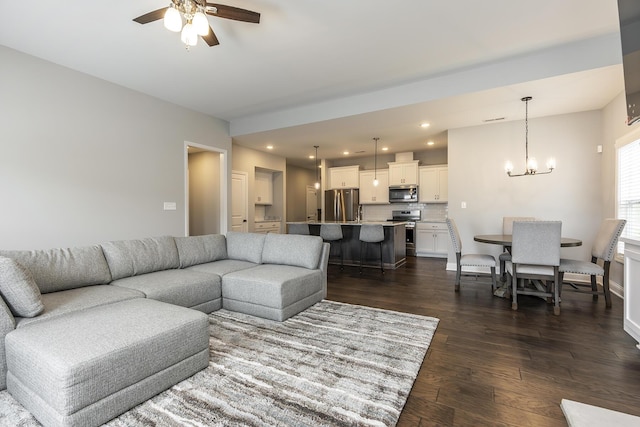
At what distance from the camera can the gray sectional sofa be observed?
142 cm

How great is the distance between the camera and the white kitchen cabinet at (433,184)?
706 centimetres

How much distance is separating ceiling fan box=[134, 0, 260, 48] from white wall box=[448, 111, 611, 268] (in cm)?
432

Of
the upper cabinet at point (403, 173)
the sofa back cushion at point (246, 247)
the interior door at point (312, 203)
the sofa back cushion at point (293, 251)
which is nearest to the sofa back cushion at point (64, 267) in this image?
the sofa back cushion at point (246, 247)

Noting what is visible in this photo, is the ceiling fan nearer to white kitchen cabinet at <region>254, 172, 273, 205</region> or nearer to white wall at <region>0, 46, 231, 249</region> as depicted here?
white wall at <region>0, 46, 231, 249</region>

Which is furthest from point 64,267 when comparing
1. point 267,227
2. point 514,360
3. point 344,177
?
point 344,177

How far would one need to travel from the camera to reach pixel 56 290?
2439 mm

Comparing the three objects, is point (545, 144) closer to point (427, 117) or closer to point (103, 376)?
point (427, 117)

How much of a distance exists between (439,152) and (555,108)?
3215 millimetres

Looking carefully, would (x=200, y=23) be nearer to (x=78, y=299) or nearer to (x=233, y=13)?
(x=233, y=13)

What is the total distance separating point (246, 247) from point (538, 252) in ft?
11.2

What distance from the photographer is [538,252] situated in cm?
320

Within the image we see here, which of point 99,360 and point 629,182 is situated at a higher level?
point 629,182

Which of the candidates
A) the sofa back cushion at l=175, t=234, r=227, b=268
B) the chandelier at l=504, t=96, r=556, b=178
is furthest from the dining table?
the sofa back cushion at l=175, t=234, r=227, b=268

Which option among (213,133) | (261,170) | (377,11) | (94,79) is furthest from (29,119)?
(261,170)
